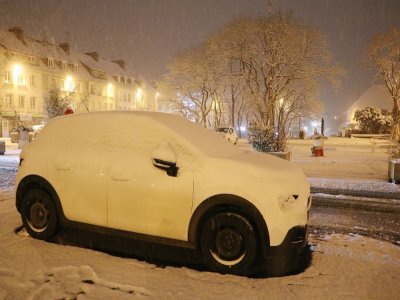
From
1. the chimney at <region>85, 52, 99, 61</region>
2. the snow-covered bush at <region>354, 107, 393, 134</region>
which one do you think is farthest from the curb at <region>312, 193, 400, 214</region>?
the chimney at <region>85, 52, 99, 61</region>

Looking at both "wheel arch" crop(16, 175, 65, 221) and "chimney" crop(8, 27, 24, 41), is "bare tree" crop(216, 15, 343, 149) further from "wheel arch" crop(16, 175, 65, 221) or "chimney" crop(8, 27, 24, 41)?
"chimney" crop(8, 27, 24, 41)

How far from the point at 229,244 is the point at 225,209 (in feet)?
1.28

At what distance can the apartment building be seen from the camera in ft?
161

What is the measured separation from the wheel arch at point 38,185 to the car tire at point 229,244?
6.87 feet

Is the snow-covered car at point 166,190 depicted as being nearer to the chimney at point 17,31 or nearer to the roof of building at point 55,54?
the roof of building at point 55,54

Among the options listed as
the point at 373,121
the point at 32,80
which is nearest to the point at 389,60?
the point at 373,121

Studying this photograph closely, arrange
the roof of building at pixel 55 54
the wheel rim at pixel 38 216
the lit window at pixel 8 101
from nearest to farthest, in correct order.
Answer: the wheel rim at pixel 38 216, the lit window at pixel 8 101, the roof of building at pixel 55 54

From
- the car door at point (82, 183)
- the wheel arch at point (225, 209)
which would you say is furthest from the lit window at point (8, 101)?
the wheel arch at point (225, 209)

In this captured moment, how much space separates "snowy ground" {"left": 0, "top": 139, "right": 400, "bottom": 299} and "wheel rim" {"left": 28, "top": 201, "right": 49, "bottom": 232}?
23cm

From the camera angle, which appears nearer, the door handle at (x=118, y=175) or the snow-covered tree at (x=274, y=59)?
the door handle at (x=118, y=175)

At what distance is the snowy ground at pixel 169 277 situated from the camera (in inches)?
156

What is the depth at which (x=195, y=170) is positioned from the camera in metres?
4.71

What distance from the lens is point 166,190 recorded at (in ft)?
15.6

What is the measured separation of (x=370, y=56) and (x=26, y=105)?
40325 mm
